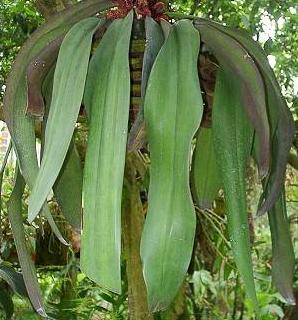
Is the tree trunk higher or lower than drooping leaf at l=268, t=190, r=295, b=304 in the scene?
lower

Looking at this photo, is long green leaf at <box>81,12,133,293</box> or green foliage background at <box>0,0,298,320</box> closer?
long green leaf at <box>81,12,133,293</box>

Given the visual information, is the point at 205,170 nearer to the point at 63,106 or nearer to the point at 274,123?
the point at 274,123

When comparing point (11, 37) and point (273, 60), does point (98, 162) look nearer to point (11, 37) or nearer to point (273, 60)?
point (11, 37)

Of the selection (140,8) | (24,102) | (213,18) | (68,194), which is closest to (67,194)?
(68,194)

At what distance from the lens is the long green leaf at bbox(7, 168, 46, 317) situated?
623 millimetres

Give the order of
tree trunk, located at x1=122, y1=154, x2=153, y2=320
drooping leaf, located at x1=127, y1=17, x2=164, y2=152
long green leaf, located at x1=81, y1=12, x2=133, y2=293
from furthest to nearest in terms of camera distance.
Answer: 1. tree trunk, located at x1=122, y1=154, x2=153, y2=320
2. drooping leaf, located at x1=127, y1=17, x2=164, y2=152
3. long green leaf, located at x1=81, y1=12, x2=133, y2=293

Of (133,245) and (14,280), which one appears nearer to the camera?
(14,280)

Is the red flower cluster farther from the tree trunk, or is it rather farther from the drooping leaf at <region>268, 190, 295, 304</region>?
the tree trunk

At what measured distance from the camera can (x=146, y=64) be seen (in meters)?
0.61

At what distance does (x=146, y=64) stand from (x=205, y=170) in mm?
189

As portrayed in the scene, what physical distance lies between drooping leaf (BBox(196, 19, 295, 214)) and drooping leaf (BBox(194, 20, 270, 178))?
3 centimetres

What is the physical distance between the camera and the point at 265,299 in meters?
2.19

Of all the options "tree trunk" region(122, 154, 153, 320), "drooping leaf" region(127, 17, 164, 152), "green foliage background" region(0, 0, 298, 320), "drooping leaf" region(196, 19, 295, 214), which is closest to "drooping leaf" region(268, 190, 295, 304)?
"drooping leaf" region(196, 19, 295, 214)

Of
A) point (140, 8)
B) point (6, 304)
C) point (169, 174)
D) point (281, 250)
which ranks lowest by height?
point (6, 304)
